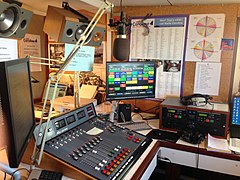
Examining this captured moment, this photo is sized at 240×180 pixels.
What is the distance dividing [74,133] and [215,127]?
3.99 ft

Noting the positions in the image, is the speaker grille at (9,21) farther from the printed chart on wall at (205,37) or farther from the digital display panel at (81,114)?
the printed chart on wall at (205,37)

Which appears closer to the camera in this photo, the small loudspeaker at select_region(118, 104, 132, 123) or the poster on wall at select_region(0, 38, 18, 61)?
the small loudspeaker at select_region(118, 104, 132, 123)

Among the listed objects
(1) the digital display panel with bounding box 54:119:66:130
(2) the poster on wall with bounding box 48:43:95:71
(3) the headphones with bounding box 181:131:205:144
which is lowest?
(3) the headphones with bounding box 181:131:205:144

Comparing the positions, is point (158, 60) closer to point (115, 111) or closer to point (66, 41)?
point (115, 111)

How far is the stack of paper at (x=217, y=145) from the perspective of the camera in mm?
1676

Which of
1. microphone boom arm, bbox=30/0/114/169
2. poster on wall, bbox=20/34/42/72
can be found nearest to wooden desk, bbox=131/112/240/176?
microphone boom arm, bbox=30/0/114/169

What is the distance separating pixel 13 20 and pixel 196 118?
1.58 metres

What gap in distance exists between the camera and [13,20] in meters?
1.30

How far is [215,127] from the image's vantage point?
1.89 metres

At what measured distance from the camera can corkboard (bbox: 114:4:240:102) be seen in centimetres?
210

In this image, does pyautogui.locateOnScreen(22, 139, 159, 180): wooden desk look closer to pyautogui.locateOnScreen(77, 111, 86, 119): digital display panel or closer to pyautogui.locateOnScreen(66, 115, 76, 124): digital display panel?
pyautogui.locateOnScreen(66, 115, 76, 124): digital display panel

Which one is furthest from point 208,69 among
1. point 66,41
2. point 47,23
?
point 47,23

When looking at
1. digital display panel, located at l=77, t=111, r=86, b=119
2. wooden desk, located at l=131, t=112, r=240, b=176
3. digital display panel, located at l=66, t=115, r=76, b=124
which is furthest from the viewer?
wooden desk, located at l=131, t=112, r=240, b=176

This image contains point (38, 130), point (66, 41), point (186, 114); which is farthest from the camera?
point (186, 114)
